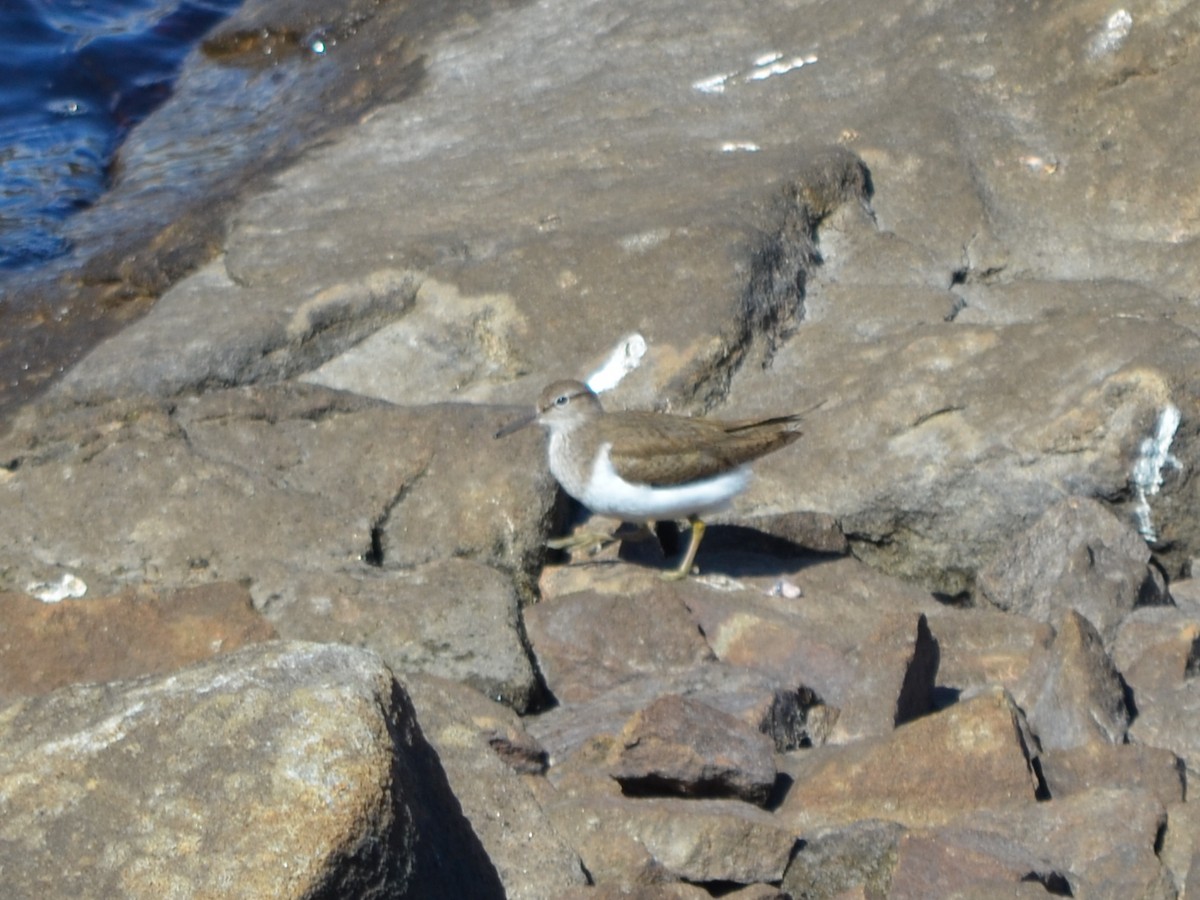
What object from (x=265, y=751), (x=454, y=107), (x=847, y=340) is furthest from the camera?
(x=454, y=107)

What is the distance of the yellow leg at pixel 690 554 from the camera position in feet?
19.4

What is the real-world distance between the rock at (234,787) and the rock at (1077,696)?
6.61 ft

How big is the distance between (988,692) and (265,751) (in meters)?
2.19

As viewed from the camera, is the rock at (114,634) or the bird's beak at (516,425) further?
the bird's beak at (516,425)

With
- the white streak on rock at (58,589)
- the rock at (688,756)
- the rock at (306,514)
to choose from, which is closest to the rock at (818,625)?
the rock at (688,756)

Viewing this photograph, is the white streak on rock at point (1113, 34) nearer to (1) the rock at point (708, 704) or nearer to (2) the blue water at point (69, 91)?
(1) the rock at point (708, 704)

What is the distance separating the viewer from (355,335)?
23.5ft

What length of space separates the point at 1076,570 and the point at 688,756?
2001 millimetres

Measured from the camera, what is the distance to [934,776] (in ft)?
14.3

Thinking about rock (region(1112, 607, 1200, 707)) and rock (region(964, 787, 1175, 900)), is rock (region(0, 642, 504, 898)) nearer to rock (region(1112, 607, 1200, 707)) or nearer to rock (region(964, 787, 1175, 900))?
rock (region(964, 787, 1175, 900))

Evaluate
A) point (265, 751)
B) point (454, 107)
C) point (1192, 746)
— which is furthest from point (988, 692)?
point (454, 107)

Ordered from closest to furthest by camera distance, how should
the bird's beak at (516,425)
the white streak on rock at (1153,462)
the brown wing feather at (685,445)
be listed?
1. the white streak on rock at (1153,462)
2. the brown wing feather at (685,445)
3. the bird's beak at (516,425)

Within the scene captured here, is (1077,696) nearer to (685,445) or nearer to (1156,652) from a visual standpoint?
(1156,652)

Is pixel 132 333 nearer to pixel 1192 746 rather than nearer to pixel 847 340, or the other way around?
pixel 847 340
